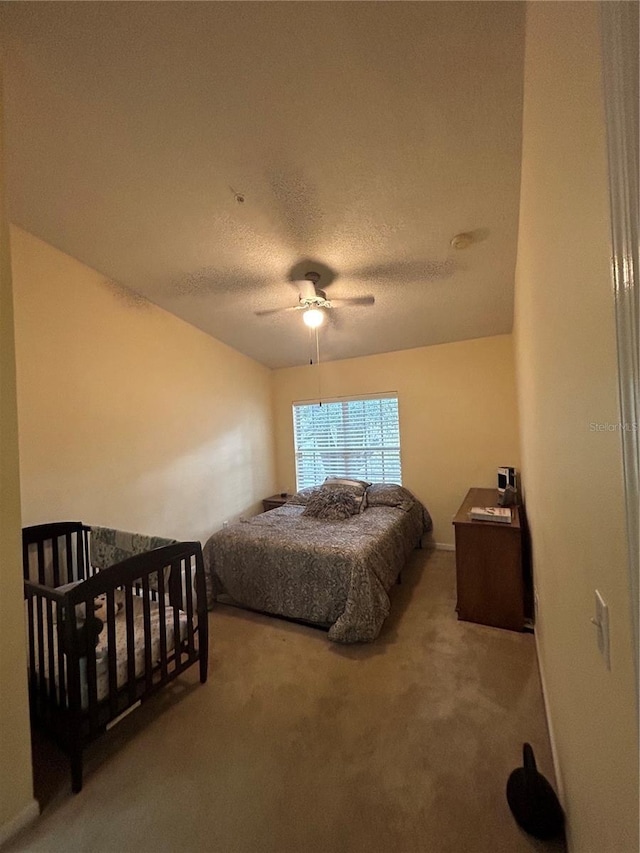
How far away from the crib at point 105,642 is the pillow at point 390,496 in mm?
2229

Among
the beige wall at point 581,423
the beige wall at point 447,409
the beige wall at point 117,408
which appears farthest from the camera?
the beige wall at point 447,409

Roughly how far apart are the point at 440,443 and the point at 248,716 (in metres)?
3.19

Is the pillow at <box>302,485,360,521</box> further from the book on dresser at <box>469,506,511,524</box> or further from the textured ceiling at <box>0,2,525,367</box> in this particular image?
the textured ceiling at <box>0,2,525,367</box>

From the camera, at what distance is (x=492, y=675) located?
203cm

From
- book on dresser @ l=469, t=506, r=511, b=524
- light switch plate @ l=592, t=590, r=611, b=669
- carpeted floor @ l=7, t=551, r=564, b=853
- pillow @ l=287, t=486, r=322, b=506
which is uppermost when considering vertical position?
light switch plate @ l=592, t=590, r=611, b=669

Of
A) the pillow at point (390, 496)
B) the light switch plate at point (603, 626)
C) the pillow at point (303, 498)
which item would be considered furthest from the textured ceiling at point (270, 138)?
the pillow at point (303, 498)

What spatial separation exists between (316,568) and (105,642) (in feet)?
4.32

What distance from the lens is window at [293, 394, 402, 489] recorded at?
4.40 m

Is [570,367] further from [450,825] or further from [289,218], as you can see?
[289,218]

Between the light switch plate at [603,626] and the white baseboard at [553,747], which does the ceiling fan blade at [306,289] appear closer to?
the light switch plate at [603,626]

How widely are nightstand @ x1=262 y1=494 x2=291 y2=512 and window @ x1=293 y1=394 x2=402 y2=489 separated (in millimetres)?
378

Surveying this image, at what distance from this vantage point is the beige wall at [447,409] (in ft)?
12.4

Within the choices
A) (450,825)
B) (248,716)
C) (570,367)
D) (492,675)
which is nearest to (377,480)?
(492,675)

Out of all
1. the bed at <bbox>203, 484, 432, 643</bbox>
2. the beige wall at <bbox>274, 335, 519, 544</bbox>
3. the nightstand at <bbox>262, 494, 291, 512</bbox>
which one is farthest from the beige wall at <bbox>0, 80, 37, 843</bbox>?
the beige wall at <bbox>274, 335, 519, 544</bbox>
